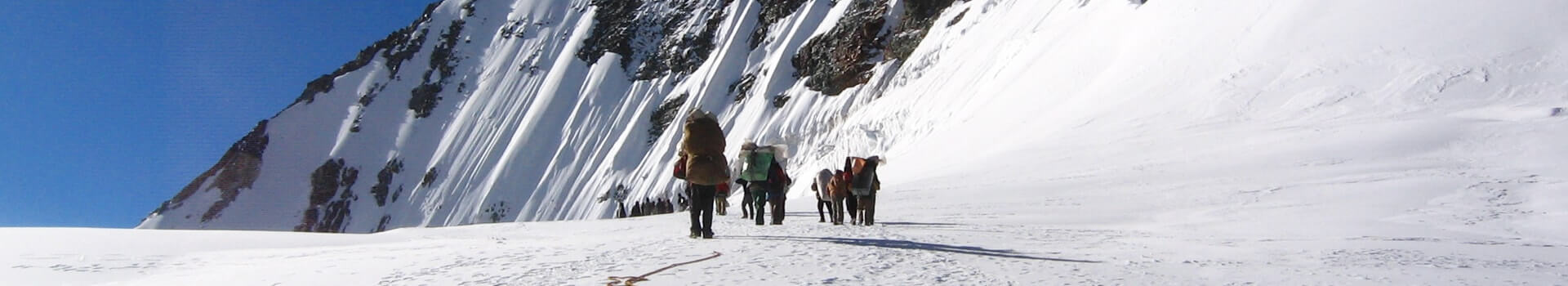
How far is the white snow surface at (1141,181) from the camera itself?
520cm

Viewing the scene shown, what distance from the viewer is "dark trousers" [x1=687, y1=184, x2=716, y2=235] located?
24.3ft

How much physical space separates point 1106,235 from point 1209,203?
4483 millimetres

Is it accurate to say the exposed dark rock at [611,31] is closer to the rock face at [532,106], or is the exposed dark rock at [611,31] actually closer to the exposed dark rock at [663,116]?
the rock face at [532,106]

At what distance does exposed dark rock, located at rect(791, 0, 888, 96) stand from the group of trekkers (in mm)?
43194

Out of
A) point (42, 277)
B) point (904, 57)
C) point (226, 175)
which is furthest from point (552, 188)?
point (42, 277)

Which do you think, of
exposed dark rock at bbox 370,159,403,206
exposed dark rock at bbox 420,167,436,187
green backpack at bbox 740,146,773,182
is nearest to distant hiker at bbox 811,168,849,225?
green backpack at bbox 740,146,773,182

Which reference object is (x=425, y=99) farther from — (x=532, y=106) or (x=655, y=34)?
(x=655, y=34)

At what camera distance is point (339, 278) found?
4750mm

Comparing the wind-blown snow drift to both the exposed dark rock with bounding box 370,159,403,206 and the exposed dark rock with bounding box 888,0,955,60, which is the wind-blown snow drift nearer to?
the exposed dark rock with bounding box 370,159,403,206

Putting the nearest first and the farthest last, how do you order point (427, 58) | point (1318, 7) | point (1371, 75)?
point (1371, 75) < point (1318, 7) < point (427, 58)

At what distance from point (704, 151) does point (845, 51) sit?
172 feet

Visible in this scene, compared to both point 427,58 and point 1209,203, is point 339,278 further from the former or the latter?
point 427,58

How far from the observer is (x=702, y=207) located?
761cm

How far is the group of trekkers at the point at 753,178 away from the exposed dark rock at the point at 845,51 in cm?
4319
